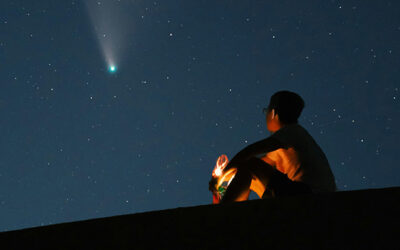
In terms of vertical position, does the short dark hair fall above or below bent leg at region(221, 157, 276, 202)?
above

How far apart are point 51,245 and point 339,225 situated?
90cm

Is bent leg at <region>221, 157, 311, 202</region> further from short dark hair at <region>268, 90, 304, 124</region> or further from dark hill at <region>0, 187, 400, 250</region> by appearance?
short dark hair at <region>268, 90, 304, 124</region>

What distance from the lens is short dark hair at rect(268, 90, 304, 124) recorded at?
Answer: 6.64 ft

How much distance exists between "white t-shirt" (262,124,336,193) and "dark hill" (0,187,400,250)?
13.9 inches

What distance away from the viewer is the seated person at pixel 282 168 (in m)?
1.63

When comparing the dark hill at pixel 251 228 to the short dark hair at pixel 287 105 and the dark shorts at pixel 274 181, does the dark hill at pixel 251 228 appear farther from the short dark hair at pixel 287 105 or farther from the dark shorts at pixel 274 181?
the short dark hair at pixel 287 105

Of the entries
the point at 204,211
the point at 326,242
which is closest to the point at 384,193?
the point at 326,242

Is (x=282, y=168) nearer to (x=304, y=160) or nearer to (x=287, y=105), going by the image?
(x=304, y=160)

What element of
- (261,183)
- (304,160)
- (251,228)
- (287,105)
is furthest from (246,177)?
(287,105)

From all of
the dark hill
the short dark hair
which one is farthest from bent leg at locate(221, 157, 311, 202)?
the short dark hair

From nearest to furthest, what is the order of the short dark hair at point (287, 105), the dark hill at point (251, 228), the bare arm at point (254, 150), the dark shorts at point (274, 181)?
the dark hill at point (251, 228) < the dark shorts at point (274, 181) < the bare arm at point (254, 150) < the short dark hair at point (287, 105)

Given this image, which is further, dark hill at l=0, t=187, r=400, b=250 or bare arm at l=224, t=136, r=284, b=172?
bare arm at l=224, t=136, r=284, b=172

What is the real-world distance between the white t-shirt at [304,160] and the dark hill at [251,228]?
1.16 feet

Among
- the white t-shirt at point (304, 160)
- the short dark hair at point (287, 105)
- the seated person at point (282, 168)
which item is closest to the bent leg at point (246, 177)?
the seated person at point (282, 168)
